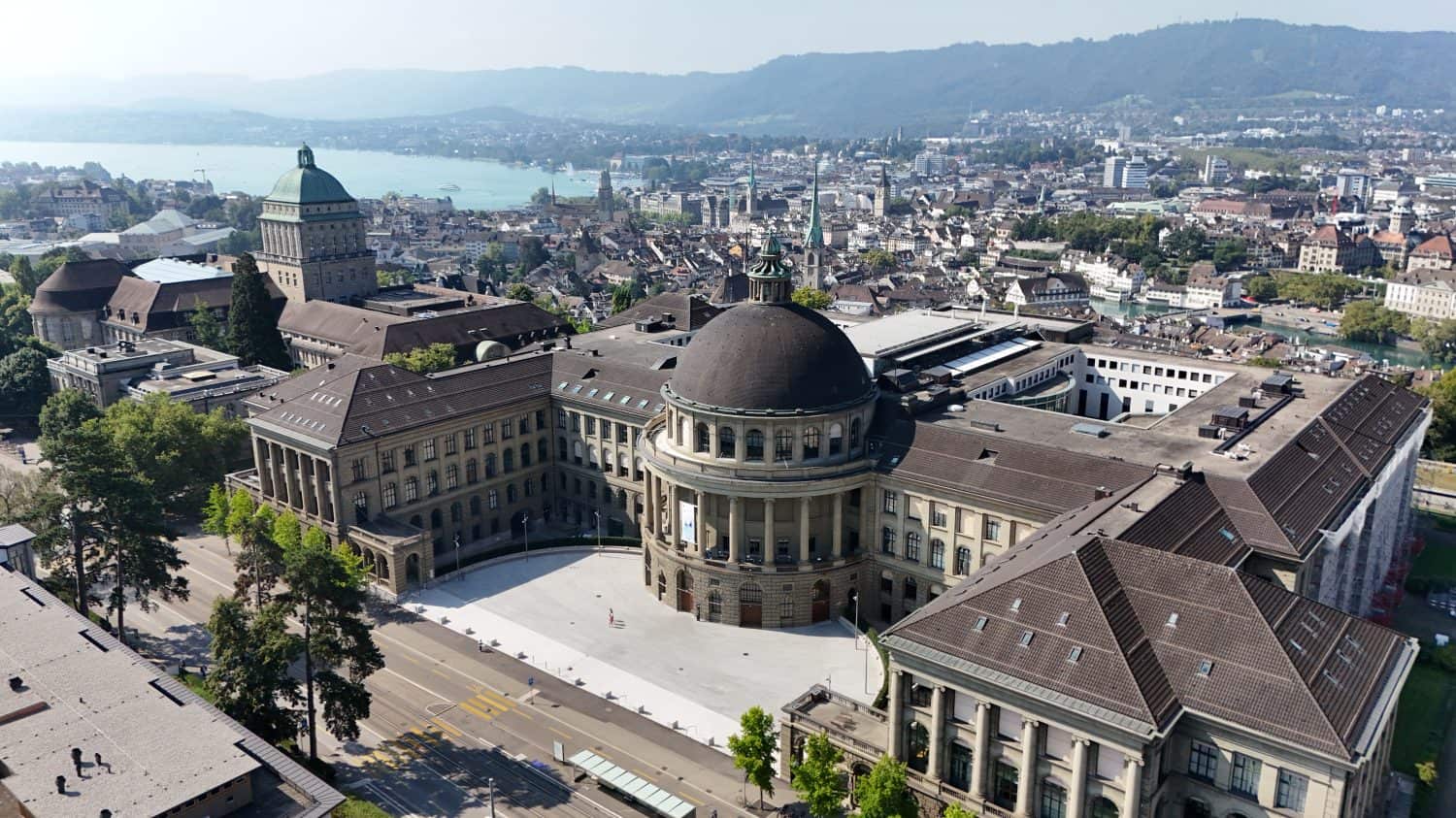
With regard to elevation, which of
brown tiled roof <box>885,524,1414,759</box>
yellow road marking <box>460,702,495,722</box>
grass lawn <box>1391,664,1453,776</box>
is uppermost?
brown tiled roof <box>885,524,1414,759</box>

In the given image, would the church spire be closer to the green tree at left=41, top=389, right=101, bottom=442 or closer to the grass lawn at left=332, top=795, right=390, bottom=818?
the grass lawn at left=332, top=795, right=390, bottom=818

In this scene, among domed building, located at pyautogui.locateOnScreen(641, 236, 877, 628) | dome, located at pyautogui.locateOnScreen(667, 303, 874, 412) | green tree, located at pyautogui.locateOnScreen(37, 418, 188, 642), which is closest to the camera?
green tree, located at pyautogui.locateOnScreen(37, 418, 188, 642)

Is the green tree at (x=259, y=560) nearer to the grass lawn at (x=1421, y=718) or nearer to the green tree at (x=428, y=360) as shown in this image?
the green tree at (x=428, y=360)

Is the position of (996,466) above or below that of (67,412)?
above

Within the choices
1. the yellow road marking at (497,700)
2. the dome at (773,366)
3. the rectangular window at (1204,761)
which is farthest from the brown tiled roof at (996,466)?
the yellow road marking at (497,700)

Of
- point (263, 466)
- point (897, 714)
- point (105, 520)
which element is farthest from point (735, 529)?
Result: point (263, 466)

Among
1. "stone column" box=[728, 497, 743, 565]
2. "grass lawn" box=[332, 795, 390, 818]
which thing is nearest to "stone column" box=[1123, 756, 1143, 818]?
"grass lawn" box=[332, 795, 390, 818]

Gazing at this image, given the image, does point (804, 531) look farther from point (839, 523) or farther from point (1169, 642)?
point (1169, 642)
